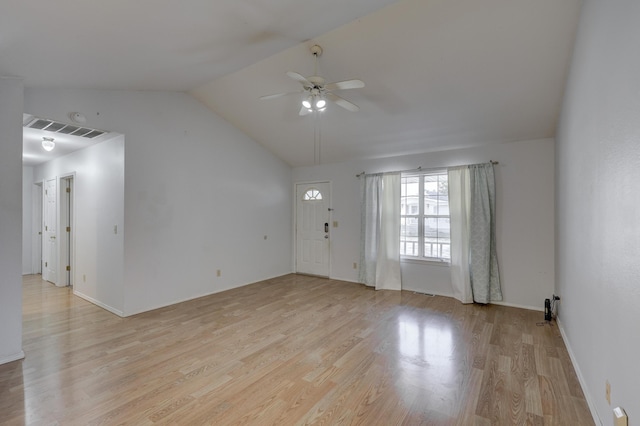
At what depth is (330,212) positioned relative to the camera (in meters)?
6.01

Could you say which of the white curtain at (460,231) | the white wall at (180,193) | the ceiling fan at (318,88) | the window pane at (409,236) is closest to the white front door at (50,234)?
the white wall at (180,193)

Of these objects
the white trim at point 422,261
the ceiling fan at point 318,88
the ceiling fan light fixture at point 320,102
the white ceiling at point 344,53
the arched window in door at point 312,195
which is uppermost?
the white ceiling at point 344,53

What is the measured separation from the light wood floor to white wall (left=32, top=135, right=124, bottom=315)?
→ 0.38 metres

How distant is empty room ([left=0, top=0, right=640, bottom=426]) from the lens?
1.93 meters

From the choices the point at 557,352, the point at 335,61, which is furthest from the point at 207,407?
the point at 335,61

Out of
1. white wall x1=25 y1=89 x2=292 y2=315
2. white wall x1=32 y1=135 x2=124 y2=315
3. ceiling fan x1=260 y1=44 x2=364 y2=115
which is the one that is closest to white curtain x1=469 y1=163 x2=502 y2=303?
ceiling fan x1=260 y1=44 x2=364 y2=115

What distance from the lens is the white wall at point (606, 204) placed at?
1277 mm

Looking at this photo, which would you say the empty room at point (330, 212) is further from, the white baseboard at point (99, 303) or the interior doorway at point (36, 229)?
the interior doorway at point (36, 229)

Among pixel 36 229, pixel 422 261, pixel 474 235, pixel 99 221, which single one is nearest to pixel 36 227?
pixel 36 229

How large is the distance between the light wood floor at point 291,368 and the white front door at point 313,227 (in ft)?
6.82

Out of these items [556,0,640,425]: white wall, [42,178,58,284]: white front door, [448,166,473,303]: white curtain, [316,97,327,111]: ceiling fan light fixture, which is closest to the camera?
[556,0,640,425]: white wall

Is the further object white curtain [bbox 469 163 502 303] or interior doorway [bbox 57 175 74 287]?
interior doorway [bbox 57 175 74 287]

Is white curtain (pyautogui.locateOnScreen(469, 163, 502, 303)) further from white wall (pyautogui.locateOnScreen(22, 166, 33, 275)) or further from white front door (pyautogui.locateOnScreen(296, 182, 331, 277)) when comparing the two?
white wall (pyautogui.locateOnScreen(22, 166, 33, 275))

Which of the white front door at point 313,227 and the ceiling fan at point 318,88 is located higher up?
the ceiling fan at point 318,88
